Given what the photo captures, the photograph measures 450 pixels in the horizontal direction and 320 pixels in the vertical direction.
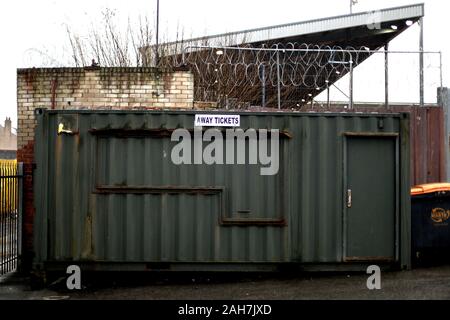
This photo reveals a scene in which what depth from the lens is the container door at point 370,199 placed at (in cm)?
781

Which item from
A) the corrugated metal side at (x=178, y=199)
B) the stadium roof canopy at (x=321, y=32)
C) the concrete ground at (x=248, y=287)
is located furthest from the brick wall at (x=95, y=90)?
the stadium roof canopy at (x=321, y=32)

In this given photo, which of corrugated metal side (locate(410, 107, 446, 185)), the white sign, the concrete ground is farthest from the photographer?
corrugated metal side (locate(410, 107, 446, 185))

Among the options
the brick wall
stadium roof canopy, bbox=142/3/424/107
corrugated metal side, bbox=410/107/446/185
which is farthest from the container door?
stadium roof canopy, bbox=142/3/424/107

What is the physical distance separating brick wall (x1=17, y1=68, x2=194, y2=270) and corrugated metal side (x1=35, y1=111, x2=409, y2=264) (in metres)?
1.88

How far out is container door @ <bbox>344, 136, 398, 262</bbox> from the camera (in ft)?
25.6

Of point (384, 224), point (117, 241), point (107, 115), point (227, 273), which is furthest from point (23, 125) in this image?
point (384, 224)

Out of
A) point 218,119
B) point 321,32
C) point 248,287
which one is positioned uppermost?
point 321,32

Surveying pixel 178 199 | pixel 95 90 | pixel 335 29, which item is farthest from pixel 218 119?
pixel 335 29

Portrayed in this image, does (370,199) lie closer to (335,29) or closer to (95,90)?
(95,90)

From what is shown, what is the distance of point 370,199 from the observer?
786 cm

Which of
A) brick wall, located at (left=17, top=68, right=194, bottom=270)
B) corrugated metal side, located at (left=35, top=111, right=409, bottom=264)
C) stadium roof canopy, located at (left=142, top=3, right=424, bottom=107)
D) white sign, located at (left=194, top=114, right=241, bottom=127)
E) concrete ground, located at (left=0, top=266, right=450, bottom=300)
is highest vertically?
stadium roof canopy, located at (left=142, top=3, right=424, bottom=107)

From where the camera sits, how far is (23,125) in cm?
962

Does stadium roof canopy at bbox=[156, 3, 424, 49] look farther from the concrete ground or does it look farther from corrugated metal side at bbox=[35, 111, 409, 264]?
the concrete ground

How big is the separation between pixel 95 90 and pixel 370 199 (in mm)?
5193
